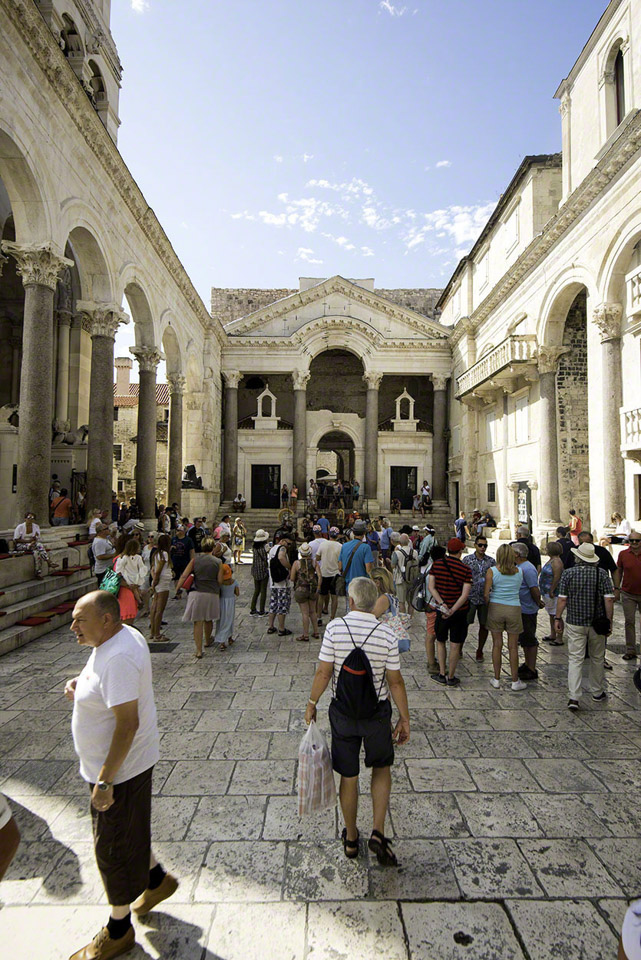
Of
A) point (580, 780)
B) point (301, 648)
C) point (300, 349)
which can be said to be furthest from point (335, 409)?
point (580, 780)

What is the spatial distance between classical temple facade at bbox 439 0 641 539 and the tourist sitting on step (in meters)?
8.79

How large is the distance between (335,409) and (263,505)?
7465mm

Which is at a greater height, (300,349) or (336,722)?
(300,349)

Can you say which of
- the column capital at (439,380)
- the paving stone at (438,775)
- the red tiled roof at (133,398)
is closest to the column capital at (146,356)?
the red tiled roof at (133,398)

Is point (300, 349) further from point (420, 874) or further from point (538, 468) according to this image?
point (420, 874)

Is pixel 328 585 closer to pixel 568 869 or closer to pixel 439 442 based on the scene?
pixel 568 869

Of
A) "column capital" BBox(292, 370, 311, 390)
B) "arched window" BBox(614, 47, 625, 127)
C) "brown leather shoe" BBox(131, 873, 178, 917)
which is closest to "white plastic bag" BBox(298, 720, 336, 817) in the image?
"brown leather shoe" BBox(131, 873, 178, 917)

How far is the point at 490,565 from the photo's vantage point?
6.75m

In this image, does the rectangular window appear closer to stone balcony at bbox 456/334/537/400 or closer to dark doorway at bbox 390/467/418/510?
stone balcony at bbox 456/334/537/400

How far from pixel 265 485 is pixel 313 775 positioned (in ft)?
85.0

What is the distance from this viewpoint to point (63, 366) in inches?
664

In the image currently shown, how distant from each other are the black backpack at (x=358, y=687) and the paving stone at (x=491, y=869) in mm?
1045

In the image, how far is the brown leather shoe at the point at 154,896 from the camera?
8.87ft

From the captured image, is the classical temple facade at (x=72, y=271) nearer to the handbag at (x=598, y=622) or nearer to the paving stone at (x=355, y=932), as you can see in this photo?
the paving stone at (x=355, y=932)
